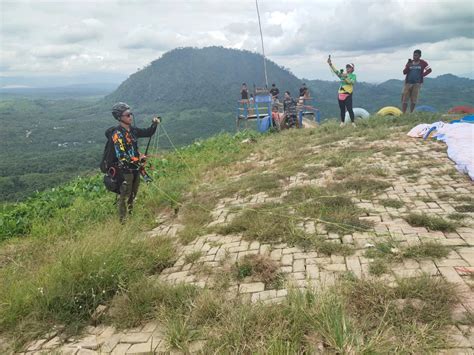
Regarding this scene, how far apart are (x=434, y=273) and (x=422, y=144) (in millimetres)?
5535

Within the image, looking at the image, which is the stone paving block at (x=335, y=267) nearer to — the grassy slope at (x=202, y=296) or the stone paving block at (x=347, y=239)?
the grassy slope at (x=202, y=296)

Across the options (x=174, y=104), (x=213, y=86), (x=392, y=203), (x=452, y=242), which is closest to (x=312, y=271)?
(x=452, y=242)

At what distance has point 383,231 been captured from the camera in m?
4.25

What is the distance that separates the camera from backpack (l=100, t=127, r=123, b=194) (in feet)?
18.0

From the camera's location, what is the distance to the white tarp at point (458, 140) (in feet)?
19.7

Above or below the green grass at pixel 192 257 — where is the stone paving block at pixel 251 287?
above

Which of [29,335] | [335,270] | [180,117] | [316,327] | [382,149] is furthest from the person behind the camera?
[180,117]

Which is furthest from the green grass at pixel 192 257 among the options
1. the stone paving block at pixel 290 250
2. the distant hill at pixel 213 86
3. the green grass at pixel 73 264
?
the distant hill at pixel 213 86

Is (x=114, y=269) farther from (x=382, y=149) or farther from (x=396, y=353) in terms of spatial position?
(x=382, y=149)

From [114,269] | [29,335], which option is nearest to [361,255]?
[114,269]

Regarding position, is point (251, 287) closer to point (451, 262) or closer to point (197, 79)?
point (451, 262)

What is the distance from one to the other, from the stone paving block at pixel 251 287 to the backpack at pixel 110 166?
303 centimetres

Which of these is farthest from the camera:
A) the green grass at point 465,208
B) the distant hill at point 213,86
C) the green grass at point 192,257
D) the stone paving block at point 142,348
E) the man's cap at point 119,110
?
the distant hill at point 213,86

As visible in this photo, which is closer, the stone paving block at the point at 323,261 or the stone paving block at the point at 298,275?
the stone paving block at the point at 298,275
